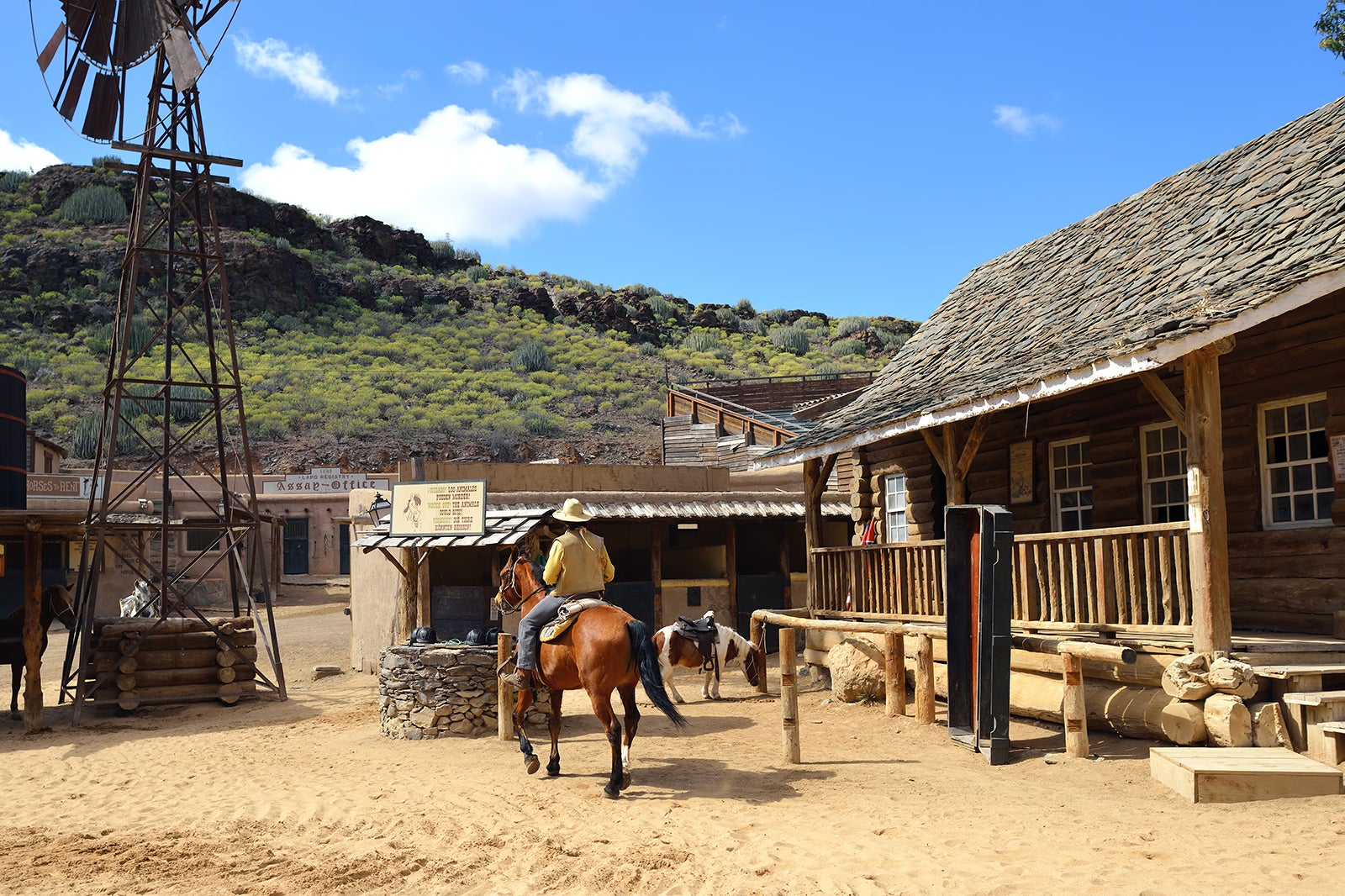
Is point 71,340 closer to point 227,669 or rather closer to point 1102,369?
point 227,669

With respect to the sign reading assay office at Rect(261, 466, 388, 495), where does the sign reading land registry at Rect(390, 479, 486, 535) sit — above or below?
below

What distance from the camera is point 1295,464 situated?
9938mm

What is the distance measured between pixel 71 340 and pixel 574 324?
2738 cm

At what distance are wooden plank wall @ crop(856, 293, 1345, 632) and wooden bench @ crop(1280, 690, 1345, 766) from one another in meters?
1.98

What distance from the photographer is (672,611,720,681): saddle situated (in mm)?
14062

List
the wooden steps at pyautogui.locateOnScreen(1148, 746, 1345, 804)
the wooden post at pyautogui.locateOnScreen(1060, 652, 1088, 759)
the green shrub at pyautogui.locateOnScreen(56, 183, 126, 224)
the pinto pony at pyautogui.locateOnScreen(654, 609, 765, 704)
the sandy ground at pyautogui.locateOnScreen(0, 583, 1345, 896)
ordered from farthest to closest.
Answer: the green shrub at pyautogui.locateOnScreen(56, 183, 126, 224), the pinto pony at pyautogui.locateOnScreen(654, 609, 765, 704), the wooden post at pyautogui.locateOnScreen(1060, 652, 1088, 759), the wooden steps at pyautogui.locateOnScreen(1148, 746, 1345, 804), the sandy ground at pyautogui.locateOnScreen(0, 583, 1345, 896)

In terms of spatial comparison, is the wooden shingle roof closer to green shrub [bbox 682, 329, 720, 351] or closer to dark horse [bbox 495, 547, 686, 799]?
dark horse [bbox 495, 547, 686, 799]

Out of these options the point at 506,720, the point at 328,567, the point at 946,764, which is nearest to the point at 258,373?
the point at 328,567

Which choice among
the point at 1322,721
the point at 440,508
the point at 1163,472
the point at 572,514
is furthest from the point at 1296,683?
the point at 440,508

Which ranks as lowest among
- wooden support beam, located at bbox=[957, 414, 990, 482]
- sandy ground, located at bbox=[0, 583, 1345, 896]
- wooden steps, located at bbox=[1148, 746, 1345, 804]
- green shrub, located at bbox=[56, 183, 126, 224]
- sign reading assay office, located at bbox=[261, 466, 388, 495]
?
sandy ground, located at bbox=[0, 583, 1345, 896]

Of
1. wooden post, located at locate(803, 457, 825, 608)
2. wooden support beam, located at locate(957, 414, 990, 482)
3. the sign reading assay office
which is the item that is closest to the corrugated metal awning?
wooden post, located at locate(803, 457, 825, 608)

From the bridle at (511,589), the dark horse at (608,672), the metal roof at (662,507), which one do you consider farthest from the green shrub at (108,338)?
the dark horse at (608,672)

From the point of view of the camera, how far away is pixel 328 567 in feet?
107

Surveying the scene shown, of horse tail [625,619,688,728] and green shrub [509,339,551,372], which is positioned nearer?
horse tail [625,619,688,728]
